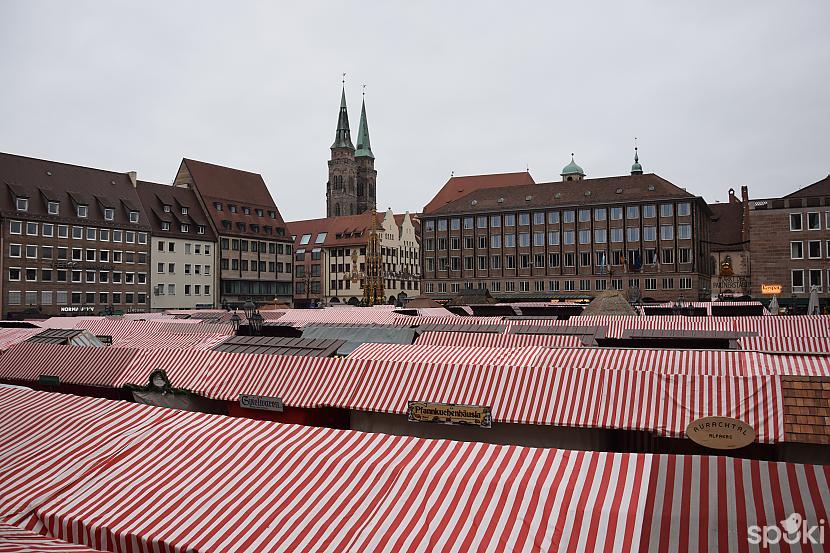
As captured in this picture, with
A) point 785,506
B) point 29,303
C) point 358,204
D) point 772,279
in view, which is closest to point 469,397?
point 785,506

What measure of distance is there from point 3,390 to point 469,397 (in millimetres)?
7502

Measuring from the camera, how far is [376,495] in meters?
5.88

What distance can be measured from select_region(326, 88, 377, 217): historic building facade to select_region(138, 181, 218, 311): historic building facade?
160 ft

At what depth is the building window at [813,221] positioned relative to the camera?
48688mm

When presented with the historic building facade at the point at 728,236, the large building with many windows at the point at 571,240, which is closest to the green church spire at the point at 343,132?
the large building with many windows at the point at 571,240

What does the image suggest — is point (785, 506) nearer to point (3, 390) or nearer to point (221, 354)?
point (3, 390)

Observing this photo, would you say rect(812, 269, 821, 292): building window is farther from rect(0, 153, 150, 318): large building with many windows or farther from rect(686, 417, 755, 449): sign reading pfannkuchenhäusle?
rect(0, 153, 150, 318): large building with many windows

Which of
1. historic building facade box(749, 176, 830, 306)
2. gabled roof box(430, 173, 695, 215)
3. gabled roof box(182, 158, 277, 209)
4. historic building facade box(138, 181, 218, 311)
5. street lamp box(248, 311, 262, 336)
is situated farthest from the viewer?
gabled roof box(182, 158, 277, 209)

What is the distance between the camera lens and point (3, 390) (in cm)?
1066

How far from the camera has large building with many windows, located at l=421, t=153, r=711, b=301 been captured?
76500 millimetres

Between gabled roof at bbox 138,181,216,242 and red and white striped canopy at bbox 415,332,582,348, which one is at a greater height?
gabled roof at bbox 138,181,216,242

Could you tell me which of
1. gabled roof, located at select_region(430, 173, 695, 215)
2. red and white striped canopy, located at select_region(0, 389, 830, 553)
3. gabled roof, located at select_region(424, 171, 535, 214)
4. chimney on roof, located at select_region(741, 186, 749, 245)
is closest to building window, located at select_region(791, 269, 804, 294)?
gabled roof, located at select_region(430, 173, 695, 215)

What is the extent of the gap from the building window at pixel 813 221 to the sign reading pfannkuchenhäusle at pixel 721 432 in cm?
4700

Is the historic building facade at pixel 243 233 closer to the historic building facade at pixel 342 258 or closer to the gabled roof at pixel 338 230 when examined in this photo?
the historic building facade at pixel 342 258
